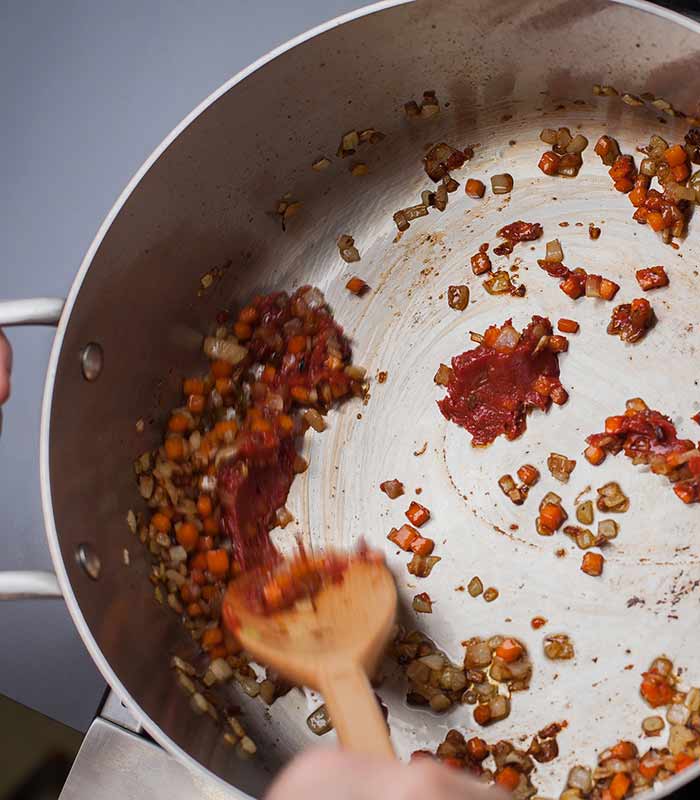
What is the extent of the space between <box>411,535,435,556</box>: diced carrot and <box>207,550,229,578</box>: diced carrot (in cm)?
28

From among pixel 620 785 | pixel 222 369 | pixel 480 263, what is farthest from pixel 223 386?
pixel 620 785

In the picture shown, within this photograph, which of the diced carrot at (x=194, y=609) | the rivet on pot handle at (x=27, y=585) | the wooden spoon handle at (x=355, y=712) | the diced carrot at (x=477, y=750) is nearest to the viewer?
the wooden spoon handle at (x=355, y=712)

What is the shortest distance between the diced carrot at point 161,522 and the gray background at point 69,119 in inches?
11.7

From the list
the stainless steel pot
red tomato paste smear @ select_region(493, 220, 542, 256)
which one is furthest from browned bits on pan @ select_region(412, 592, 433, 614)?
red tomato paste smear @ select_region(493, 220, 542, 256)

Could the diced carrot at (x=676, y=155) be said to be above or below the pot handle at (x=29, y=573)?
above

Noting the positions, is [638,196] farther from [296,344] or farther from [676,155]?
[296,344]

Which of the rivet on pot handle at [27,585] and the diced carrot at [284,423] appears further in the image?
the diced carrot at [284,423]

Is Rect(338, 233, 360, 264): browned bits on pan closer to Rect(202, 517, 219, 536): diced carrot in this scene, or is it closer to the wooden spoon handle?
Rect(202, 517, 219, 536): diced carrot

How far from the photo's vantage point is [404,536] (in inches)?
51.1

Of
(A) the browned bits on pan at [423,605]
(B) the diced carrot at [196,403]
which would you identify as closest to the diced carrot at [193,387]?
(B) the diced carrot at [196,403]

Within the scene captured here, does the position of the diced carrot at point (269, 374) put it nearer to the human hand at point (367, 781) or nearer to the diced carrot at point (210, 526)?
the diced carrot at point (210, 526)

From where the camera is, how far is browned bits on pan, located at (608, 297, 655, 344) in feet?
4.06

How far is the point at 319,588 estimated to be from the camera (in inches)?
43.5

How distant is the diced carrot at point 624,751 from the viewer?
1139mm
